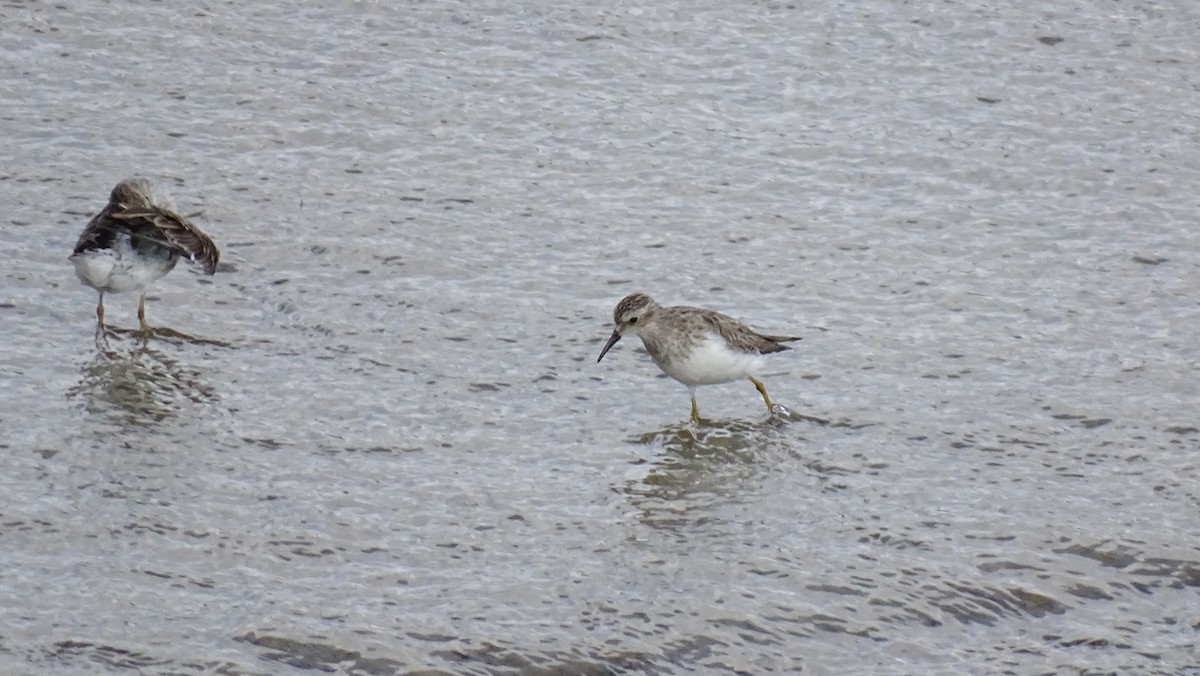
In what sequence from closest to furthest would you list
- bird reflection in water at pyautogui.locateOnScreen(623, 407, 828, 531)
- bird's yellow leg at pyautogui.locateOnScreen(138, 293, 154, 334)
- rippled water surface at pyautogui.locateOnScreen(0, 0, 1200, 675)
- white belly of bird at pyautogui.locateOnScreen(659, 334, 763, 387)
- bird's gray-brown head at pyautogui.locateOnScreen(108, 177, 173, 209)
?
rippled water surface at pyautogui.locateOnScreen(0, 0, 1200, 675)
bird reflection in water at pyautogui.locateOnScreen(623, 407, 828, 531)
white belly of bird at pyautogui.locateOnScreen(659, 334, 763, 387)
bird's yellow leg at pyautogui.locateOnScreen(138, 293, 154, 334)
bird's gray-brown head at pyautogui.locateOnScreen(108, 177, 173, 209)

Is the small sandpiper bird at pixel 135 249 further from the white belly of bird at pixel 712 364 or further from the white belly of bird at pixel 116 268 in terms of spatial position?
the white belly of bird at pixel 712 364

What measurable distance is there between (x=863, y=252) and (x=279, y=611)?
579cm

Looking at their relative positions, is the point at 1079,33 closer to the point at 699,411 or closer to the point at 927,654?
the point at 699,411

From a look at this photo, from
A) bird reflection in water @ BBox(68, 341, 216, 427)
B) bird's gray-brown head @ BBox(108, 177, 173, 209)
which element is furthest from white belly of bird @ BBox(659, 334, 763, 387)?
bird's gray-brown head @ BBox(108, 177, 173, 209)

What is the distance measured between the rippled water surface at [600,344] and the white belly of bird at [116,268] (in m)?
0.36

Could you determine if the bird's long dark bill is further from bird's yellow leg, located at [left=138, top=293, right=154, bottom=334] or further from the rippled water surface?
bird's yellow leg, located at [left=138, top=293, right=154, bottom=334]

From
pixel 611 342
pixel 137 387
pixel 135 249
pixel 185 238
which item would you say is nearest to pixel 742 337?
pixel 611 342

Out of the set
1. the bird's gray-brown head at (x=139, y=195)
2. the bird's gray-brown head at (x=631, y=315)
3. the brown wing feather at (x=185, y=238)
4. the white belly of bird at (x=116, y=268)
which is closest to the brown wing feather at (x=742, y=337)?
the bird's gray-brown head at (x=631, y=315)

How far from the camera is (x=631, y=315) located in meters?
9.91

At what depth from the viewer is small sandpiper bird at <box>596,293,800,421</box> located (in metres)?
9.57

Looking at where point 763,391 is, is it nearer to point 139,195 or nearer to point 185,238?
point 185,238

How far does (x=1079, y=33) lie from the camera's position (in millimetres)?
14695

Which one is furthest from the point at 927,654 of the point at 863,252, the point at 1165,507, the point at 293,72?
the point at 293,72

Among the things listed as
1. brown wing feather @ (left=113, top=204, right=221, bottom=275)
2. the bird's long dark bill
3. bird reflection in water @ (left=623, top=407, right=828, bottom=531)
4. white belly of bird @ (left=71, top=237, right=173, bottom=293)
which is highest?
brown wing feather @ (left=113, top=204, right=221, bottom=275)
